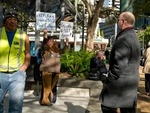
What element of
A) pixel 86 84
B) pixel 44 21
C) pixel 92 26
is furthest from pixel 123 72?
pixel 92 26

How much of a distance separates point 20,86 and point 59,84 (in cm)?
529

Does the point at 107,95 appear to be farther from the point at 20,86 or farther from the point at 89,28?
the point at 89,28

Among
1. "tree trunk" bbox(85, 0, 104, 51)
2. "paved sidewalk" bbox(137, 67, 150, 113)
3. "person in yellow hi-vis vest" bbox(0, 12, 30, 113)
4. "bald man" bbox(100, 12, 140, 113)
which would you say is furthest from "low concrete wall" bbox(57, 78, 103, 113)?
"tree trunk" bbox(85, 0, 104, 51)

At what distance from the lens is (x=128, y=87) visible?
16.9 ft

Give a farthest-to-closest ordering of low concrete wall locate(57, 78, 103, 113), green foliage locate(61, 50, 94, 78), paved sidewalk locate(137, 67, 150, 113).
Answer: green foliage locate(61, 50, 94, 78) → low concrete wall locate(57, 78, 103, 113) → paved sidewalk locate(137, 67, 150, 113)

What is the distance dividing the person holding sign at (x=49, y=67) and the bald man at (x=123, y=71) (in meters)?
3.84

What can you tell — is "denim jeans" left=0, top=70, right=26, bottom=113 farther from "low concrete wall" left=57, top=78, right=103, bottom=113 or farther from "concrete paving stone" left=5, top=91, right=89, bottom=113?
"low concrete wall" left=57, top=78, right=103, bottom=113

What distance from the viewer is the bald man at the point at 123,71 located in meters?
4.98

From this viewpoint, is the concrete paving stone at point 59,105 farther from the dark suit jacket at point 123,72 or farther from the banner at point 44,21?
the dark suit jacket at point 123,72

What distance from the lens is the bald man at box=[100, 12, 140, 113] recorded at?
4.98m

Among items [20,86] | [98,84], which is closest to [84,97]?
[98,84]

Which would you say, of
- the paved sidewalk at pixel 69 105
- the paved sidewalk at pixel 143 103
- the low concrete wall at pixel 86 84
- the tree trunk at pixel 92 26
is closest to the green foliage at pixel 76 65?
the low concrete wall at pixel 86 84

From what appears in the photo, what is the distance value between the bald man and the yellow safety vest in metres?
1.27

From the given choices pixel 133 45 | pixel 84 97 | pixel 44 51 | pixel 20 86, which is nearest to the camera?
pixel 133 45
